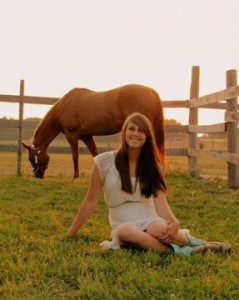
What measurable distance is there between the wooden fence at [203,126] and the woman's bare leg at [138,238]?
4398mm

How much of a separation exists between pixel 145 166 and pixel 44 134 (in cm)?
647

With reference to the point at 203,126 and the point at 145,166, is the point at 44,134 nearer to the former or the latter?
the point at 203,126

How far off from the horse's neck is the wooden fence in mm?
558

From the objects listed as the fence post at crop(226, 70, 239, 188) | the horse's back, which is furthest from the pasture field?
the horse's back

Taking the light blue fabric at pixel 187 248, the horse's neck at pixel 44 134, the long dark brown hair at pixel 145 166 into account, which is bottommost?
the light blue fabric at pixel 187 248

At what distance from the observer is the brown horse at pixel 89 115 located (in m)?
8.17

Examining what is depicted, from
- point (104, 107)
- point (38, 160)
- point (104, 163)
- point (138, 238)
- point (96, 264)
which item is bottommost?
point (96, 264)

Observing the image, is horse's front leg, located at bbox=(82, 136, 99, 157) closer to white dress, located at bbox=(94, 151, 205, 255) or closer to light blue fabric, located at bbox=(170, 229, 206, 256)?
white dress, located at bbox=(94, 151, 205, 255)

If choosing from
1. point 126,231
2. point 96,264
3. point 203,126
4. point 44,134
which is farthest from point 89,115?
point 96,264

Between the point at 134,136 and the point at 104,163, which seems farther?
the point at 104,163

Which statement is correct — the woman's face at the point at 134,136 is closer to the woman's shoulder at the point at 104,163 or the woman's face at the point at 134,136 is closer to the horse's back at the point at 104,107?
the woman's shoulder at the point at 104,163

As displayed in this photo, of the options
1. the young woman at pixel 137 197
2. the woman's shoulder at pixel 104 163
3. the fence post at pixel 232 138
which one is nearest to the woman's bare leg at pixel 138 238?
the young woman at pixel 137 197

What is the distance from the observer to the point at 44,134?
9.81 m

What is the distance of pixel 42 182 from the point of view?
8.45 metres
